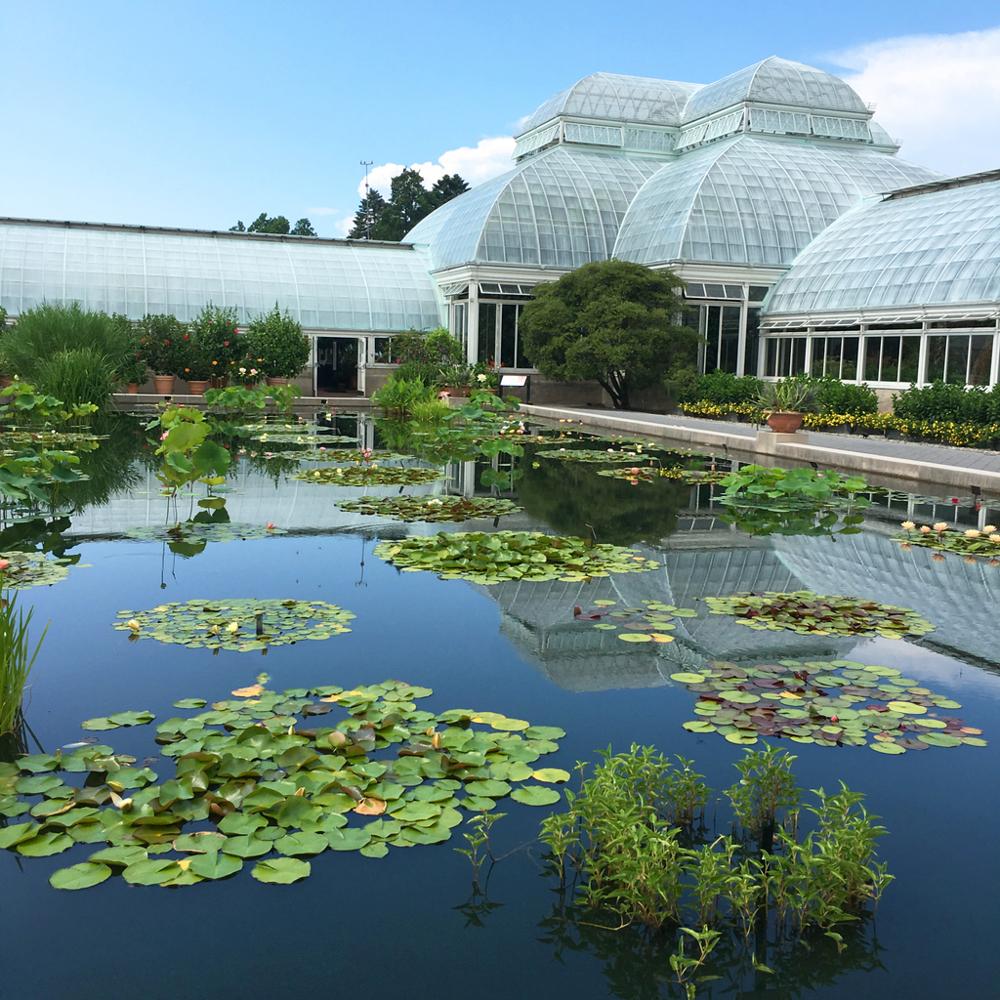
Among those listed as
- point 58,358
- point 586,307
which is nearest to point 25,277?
point 58,358

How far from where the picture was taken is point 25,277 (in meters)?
36.1

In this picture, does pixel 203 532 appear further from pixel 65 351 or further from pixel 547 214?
pixel 547 214

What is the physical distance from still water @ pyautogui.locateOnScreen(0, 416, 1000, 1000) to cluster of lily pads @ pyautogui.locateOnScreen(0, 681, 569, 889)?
8 cm

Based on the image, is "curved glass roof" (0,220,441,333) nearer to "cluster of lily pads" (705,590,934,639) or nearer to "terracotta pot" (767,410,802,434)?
"terracotta pot" (767,410,802,434)

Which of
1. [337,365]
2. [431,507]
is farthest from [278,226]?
[431,507]

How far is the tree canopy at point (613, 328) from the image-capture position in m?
30.9

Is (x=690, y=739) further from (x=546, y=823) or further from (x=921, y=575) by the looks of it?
(x=921, y=575)

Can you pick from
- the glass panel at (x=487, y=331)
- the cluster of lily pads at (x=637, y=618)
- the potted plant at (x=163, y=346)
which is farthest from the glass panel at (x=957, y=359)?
the potted plant at (x=163, y=346)

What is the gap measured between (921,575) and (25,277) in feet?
114

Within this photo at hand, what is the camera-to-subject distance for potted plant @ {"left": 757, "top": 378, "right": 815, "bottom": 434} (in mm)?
18750

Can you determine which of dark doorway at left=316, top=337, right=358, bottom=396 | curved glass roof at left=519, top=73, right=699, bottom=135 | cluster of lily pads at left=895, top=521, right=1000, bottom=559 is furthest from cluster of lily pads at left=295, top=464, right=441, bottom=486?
curved glass roof at left=519, top=73, right=699, bottom=135

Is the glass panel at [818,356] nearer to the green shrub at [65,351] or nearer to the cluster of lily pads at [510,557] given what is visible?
the green shrub at [65,351]

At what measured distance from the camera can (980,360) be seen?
1005 inches

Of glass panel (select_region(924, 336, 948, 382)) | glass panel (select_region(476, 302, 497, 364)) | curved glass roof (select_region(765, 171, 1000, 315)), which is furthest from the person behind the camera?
glass panel (select_region(476, 302, 497, 364))
